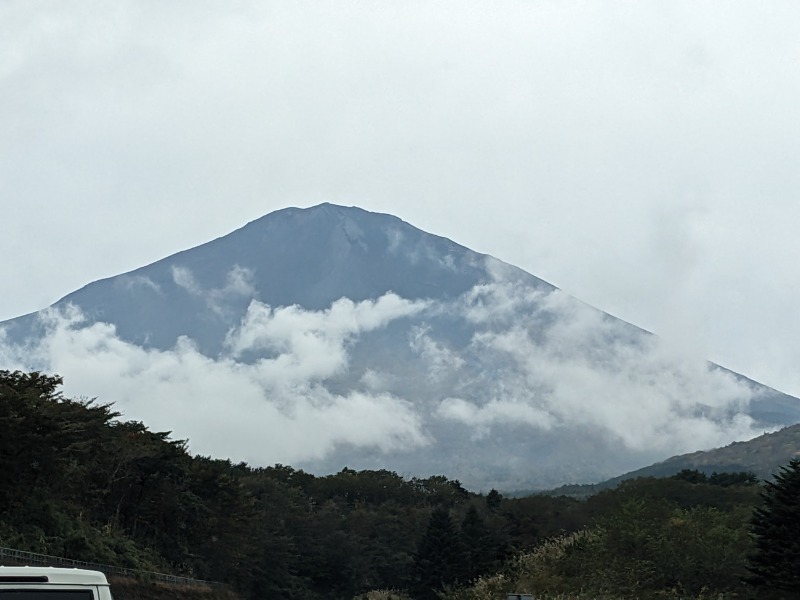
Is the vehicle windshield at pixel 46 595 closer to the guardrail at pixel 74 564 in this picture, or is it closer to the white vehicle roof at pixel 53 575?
the white vehicle roof at pixel 53 575

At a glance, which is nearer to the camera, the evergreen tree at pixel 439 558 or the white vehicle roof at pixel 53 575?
→ the white vehicle roof at pixel 53 575

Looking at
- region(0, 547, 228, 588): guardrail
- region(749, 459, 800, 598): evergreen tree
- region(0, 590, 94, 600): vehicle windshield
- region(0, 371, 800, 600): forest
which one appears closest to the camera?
region(0, 590, 94, 600): vehicle windshield

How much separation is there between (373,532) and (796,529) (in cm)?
7754

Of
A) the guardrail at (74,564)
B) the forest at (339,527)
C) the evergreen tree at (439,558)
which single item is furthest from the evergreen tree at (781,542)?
the evergreen tree at (439,558)

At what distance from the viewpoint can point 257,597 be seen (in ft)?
290

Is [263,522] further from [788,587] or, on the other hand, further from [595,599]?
[788,587]

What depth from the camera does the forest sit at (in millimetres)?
45531

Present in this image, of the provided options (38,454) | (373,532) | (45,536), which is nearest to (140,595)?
(45,536)

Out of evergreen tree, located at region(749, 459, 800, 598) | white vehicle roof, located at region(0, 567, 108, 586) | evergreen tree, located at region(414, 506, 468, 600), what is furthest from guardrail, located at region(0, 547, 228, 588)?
evergreen tree, located at region(749, 459, 800, 598)

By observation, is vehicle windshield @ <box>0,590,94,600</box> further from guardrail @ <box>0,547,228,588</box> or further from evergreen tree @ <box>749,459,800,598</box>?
evergreen tree @ <box>749,459,800,598</box>

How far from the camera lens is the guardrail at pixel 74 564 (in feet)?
125

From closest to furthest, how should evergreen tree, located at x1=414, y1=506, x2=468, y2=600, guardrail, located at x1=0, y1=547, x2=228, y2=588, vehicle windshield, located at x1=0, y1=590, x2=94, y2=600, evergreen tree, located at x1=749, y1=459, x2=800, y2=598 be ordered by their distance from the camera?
vehicle windshield, located at x1=0, y1=590, x2=94, y2=600 < evergreen tree, located at x1=749, y1=459, x2=800, y2=598 < guardrail, located at x1=0, y1=547, x2=228, y2=588 < evergreen tree, located at x1=414, y1=506, x2=468, y2=600

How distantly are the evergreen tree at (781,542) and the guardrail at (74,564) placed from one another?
2611cm

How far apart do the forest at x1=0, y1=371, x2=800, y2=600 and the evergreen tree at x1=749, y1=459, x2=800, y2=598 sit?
0.23 feet
